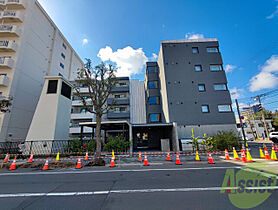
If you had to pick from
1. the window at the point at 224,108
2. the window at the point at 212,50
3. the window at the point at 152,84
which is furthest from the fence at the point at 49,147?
the window at the point at 212,50

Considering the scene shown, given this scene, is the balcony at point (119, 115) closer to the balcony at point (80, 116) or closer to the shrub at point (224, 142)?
the balcony at point (80, 116)

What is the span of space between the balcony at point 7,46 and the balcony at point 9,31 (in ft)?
4.88

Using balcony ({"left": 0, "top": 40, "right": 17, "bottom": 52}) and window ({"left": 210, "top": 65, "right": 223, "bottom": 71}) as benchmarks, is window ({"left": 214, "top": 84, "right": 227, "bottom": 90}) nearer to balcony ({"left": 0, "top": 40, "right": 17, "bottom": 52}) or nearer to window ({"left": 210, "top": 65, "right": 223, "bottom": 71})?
window ({"left": 210, "top": 65, "right": 223, "bottom": 71})

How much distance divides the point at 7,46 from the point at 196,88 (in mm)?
28523

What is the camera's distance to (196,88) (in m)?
19.0

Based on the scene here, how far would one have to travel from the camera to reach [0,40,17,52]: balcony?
59.3 ft

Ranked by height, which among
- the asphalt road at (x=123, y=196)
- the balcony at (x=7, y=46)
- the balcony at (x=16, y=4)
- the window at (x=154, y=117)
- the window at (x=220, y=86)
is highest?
the balcony at (x=16, y=4)

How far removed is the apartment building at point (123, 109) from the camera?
28172mm

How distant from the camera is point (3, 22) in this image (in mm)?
20109

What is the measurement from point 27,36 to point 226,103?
108ft

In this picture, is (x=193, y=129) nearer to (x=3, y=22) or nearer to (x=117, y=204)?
(x=117, y=204)

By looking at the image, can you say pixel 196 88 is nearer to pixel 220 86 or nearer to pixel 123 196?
pixel 220 86

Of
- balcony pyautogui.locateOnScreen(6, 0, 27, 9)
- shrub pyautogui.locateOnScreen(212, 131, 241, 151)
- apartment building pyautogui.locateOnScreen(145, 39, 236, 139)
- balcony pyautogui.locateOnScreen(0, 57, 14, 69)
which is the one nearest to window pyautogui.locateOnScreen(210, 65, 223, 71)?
apartment building pyautogui.locateOnScreen(145, 39, 236, 139)

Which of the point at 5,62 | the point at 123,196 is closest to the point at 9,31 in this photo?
the point at 5,62
